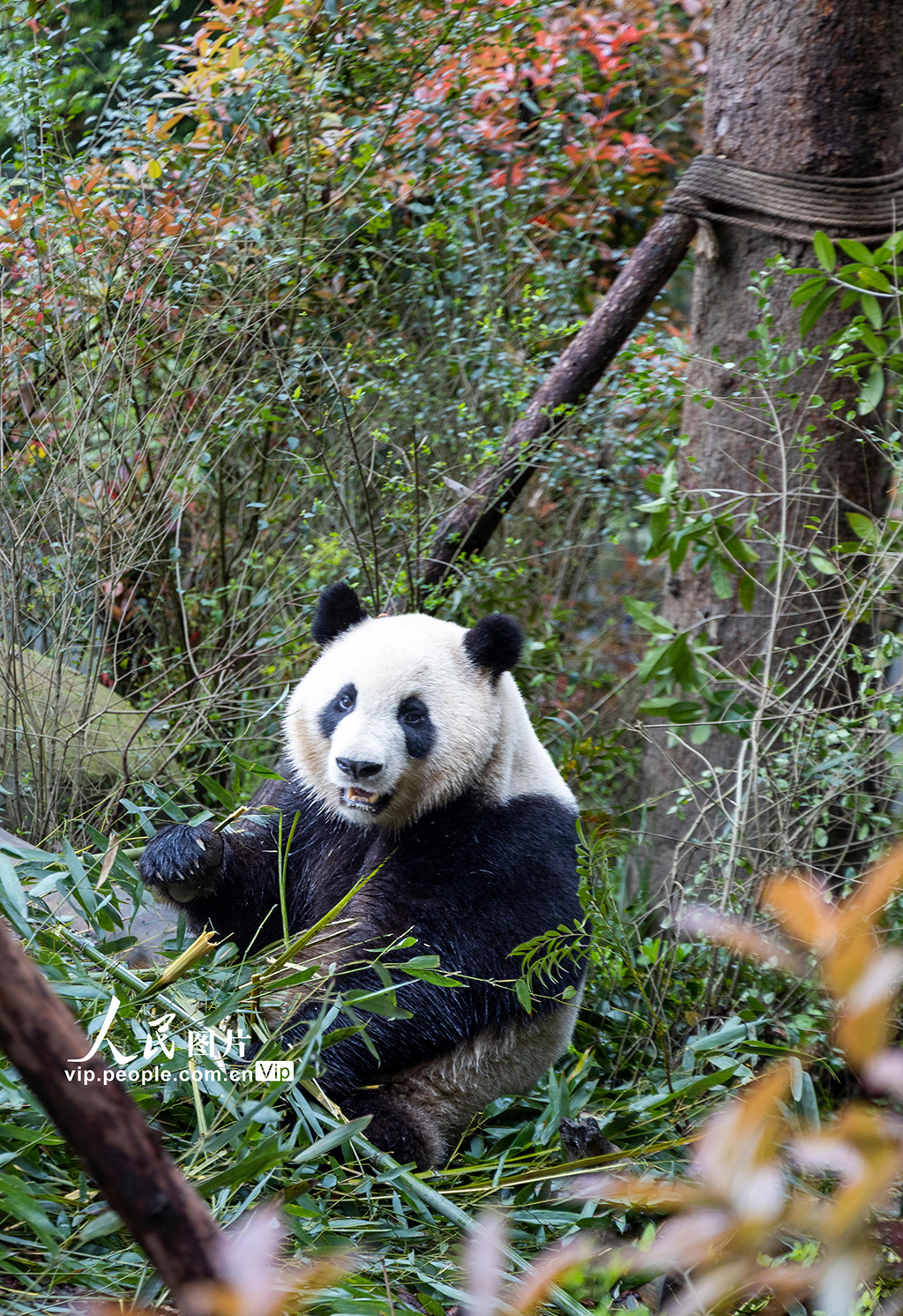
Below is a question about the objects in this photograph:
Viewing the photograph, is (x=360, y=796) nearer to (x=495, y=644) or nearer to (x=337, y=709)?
(x=337, y=709)

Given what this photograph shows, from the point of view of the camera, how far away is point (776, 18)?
387 cm

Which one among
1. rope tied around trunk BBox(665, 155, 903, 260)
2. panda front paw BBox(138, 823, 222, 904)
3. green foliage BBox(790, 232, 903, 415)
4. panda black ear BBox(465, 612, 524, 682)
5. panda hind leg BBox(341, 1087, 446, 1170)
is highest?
rope tied around trunk BBox(665, 155, 903, 260)

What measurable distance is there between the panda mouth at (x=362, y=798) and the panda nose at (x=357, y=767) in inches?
1.9

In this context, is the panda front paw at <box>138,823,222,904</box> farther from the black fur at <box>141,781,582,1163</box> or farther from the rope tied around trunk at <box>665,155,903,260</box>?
the rope tied around trunk at <box>665,155,903,260</box>

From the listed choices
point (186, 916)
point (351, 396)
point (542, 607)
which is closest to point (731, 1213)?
point (186, 916)

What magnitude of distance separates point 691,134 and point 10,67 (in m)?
4.41

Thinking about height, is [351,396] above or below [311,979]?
above

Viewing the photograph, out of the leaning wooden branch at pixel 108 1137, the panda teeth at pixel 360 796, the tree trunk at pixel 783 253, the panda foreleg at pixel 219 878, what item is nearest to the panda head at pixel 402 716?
the panda teeth at pixel 360 796

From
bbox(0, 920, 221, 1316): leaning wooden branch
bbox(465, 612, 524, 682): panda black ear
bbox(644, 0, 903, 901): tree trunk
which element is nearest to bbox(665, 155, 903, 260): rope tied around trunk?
bbox(644, 0, 903, 901): tree trunk

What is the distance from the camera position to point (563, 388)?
3.95m

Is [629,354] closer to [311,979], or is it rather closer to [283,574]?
[283,574]

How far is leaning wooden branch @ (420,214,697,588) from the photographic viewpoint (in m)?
3.88

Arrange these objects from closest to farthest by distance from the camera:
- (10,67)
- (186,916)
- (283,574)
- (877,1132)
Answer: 1. (877,1132)
2. (186,916)
3. (10,67)
4. (283,574)

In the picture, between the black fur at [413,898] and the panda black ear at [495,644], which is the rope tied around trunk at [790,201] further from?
the black fur at [413,898]
